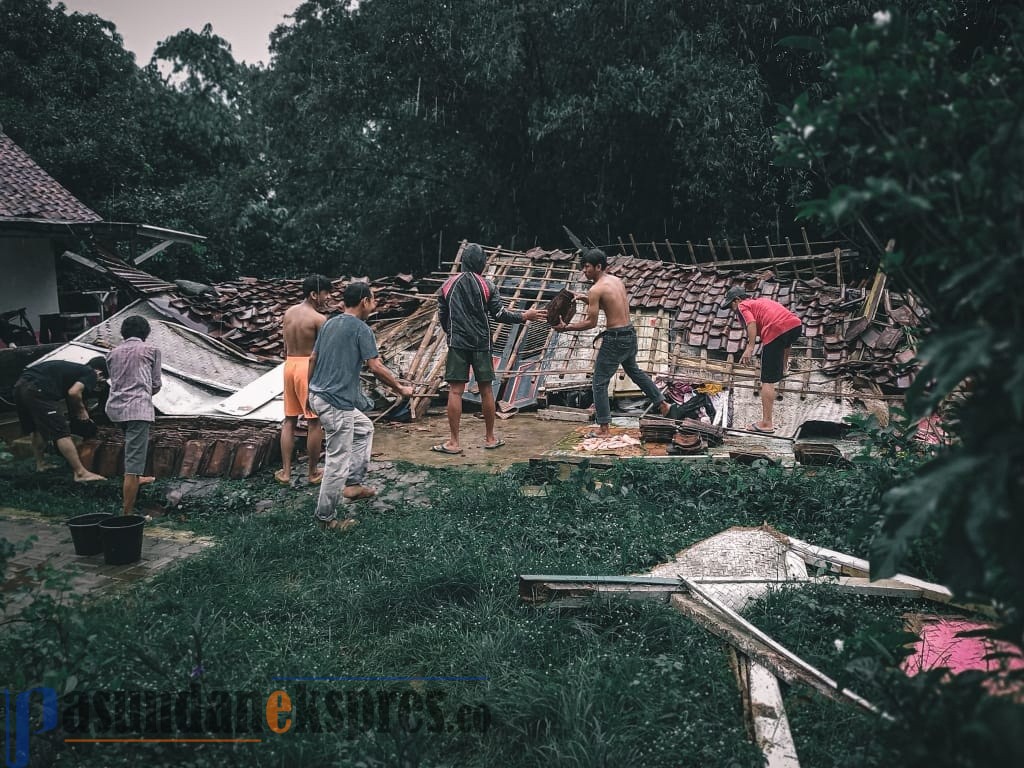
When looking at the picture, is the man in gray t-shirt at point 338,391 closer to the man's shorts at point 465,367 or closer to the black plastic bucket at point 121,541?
the black plastic bucket at point 121,541

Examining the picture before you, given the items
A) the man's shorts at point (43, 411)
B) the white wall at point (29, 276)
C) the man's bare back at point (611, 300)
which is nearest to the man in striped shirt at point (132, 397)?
the man's shorts at point (43, 411)

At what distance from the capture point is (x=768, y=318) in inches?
305

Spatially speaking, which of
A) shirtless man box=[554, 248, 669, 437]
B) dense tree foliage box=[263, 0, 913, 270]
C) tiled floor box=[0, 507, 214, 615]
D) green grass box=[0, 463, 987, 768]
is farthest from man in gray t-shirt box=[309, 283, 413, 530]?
dense tree foliage box=[263, 0, 913, 270]

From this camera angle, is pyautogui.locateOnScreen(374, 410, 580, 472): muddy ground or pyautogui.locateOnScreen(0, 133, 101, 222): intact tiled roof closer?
pyautogui.locateOnScreen(374, 410, 580, 472): muddy ground

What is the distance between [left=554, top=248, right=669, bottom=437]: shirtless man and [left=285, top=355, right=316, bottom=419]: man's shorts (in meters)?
2.81

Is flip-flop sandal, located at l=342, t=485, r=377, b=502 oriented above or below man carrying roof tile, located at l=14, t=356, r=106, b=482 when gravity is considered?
below

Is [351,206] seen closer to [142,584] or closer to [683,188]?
[683,188]

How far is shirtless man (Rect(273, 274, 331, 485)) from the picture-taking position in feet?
21.5

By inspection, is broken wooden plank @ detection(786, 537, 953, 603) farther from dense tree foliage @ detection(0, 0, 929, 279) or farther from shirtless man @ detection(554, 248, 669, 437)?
dense tree foliage @ detection(0, 0, 929, 279)

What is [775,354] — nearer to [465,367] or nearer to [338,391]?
[465,367]

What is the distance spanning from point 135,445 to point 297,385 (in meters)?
1.52

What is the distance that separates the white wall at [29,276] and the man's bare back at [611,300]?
14.3 metres

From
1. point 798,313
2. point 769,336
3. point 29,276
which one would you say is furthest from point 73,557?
point 29,276

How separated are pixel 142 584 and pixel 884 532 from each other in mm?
4340
